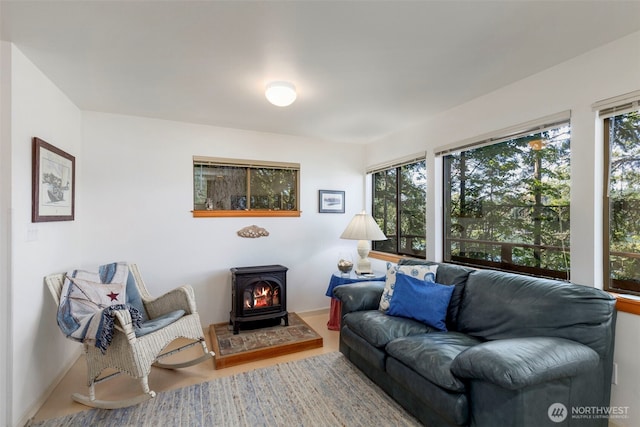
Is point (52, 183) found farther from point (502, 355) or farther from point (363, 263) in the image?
point (502, 355)

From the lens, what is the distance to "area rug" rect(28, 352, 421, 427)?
1943mm

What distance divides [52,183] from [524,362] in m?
3.35

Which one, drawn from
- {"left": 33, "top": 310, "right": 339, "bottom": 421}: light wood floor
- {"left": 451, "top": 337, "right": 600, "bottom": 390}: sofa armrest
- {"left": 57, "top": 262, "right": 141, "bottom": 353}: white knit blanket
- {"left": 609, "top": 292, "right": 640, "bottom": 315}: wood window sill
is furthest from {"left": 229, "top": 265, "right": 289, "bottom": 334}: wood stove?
{"left": 609, "top": 292, "right": 640, "bottom": 315}: wood window sill

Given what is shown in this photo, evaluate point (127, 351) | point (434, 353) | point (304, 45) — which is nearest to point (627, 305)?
point (434, 353)

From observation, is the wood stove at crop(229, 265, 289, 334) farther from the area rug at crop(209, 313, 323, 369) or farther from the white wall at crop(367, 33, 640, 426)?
the white wall at crop(367, 33, 640, 426)

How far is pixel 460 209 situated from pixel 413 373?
5.94ft

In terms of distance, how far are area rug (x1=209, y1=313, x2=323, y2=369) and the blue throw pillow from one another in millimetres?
1061

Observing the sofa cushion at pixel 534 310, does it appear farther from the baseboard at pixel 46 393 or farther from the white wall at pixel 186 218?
the baseboard at pixel 46 393

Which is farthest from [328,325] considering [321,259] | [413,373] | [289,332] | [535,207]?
[535,207]

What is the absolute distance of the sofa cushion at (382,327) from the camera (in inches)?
85.5

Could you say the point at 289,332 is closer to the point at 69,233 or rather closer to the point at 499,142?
the point at 69,233

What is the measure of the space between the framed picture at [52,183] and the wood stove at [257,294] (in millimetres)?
1626

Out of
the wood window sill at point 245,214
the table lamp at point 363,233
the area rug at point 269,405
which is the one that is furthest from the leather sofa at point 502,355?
the wood window sill at point 245,214

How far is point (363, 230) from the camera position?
11.7 feet
